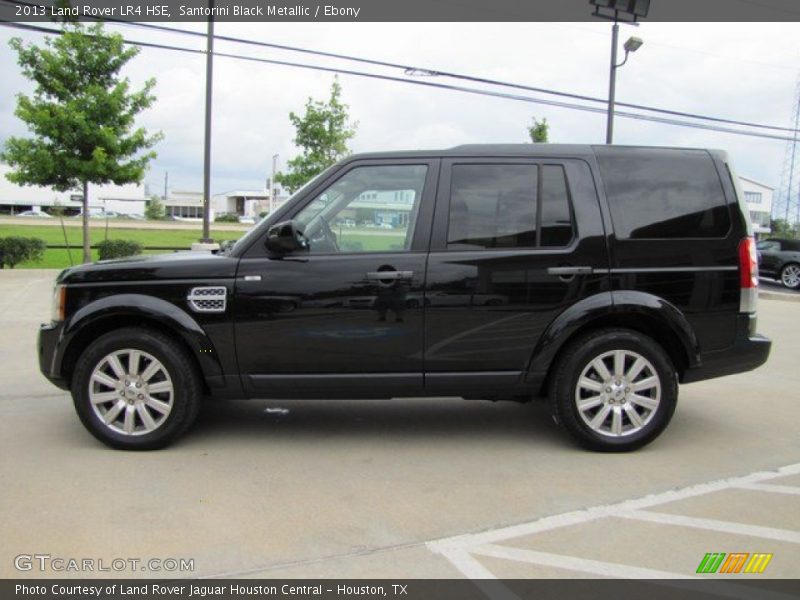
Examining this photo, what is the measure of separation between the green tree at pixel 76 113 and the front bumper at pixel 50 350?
12.6 meters

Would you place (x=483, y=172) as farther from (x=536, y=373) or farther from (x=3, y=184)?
(x=3, y=184)

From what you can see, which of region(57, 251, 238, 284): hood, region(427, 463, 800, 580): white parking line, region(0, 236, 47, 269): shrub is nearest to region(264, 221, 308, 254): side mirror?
region(57, 251, 238, 284): hood

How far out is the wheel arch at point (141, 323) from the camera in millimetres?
4266

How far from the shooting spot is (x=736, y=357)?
14.9 ft

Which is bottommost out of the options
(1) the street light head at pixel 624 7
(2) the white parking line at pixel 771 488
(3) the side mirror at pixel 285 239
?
(2) the white parking line at pixel 771 488

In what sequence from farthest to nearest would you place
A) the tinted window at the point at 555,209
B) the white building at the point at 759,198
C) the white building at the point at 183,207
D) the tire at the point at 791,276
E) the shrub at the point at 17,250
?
1. the white building at the point at 183,207
2. the white building at the point at 759,198
3. the tire at the point at 791,276
4. the shrub at the point at 17,250
5. the tinted window at the point at 555,209

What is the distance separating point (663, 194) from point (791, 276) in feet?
58.8

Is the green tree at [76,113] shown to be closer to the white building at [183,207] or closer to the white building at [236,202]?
the white building at [236,202]

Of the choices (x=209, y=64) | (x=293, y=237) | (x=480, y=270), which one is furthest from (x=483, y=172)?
(x=209, y=64)

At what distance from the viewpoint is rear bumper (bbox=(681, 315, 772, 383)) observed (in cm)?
450

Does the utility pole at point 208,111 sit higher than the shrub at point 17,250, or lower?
higher

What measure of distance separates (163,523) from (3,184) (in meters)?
105

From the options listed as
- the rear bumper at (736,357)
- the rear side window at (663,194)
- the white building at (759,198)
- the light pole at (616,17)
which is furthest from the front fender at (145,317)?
the white building at (759,198)
